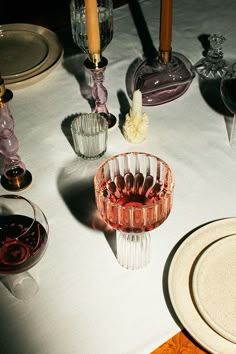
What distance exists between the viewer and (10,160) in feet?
2.89

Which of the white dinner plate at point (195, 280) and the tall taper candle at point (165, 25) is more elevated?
the tall taper candle at point (165, 25)

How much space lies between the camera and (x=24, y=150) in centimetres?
95

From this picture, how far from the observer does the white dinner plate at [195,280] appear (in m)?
0.63

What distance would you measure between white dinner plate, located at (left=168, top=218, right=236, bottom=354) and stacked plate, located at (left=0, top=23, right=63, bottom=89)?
581mm

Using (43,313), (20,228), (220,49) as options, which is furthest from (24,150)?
(220,49)

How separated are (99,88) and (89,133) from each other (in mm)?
105

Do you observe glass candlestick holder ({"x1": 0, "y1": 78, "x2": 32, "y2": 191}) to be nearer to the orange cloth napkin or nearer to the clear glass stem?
the clear glass stem

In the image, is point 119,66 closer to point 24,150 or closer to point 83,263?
point 24,150

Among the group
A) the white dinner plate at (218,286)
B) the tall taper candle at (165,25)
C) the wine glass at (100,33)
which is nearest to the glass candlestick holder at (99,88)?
the wine glass at (100,33)

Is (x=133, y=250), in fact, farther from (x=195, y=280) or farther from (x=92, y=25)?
(x=92, y=25)

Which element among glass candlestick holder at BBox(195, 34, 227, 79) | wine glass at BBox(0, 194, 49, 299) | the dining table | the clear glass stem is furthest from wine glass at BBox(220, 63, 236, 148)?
Result: wine glass at BBox(0, 194, 49, 299)

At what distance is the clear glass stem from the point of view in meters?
0.72

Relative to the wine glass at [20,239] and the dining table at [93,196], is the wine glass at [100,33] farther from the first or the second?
the wine glass at [20,239]

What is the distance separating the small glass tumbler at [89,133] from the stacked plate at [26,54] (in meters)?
0.25
